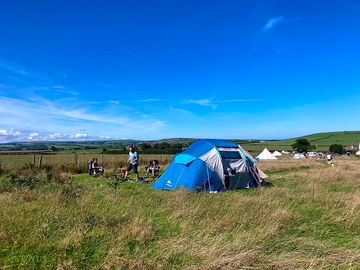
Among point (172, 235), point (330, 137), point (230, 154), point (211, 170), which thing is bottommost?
point (172, 235)

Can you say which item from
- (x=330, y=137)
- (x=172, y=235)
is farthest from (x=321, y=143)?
(x=172, y=235)

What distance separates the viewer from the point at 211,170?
14820 mm

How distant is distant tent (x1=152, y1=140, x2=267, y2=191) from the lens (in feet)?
48.1

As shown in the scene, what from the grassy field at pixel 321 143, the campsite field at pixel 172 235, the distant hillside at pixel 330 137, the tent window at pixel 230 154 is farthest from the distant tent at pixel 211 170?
the distant hillside at pixel 330 137

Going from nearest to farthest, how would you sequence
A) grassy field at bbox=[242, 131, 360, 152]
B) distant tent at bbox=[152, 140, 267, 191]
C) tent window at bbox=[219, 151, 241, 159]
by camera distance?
distant tent at bbox=[152, 140, 267, 191] → tent window at bbox=[219, 151, 241, 159] → grassy field at bbox=[242, 131, 360, 152]

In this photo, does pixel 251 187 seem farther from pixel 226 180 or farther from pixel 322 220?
pixel 322 220

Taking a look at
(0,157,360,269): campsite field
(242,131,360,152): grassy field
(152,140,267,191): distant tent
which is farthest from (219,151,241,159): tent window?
(242,131,360,152): grassy field

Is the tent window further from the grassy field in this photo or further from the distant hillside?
the distant hillside

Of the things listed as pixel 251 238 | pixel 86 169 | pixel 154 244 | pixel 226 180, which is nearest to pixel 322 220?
pixel 251 238

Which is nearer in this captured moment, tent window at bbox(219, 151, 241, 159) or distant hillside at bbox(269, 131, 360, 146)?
tent window at bbox(219, 151, 241, 159)

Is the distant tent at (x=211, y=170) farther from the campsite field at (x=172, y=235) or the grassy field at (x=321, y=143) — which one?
the grassy field at (x=321, y=143)

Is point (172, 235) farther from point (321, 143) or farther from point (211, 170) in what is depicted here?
point (321, 143)

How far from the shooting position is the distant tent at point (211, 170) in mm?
14656

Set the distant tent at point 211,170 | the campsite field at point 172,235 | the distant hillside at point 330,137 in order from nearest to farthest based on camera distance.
A: the campsite field at point 172,235
the distant tent at point 211,170
the distant hillside at point 330,137
